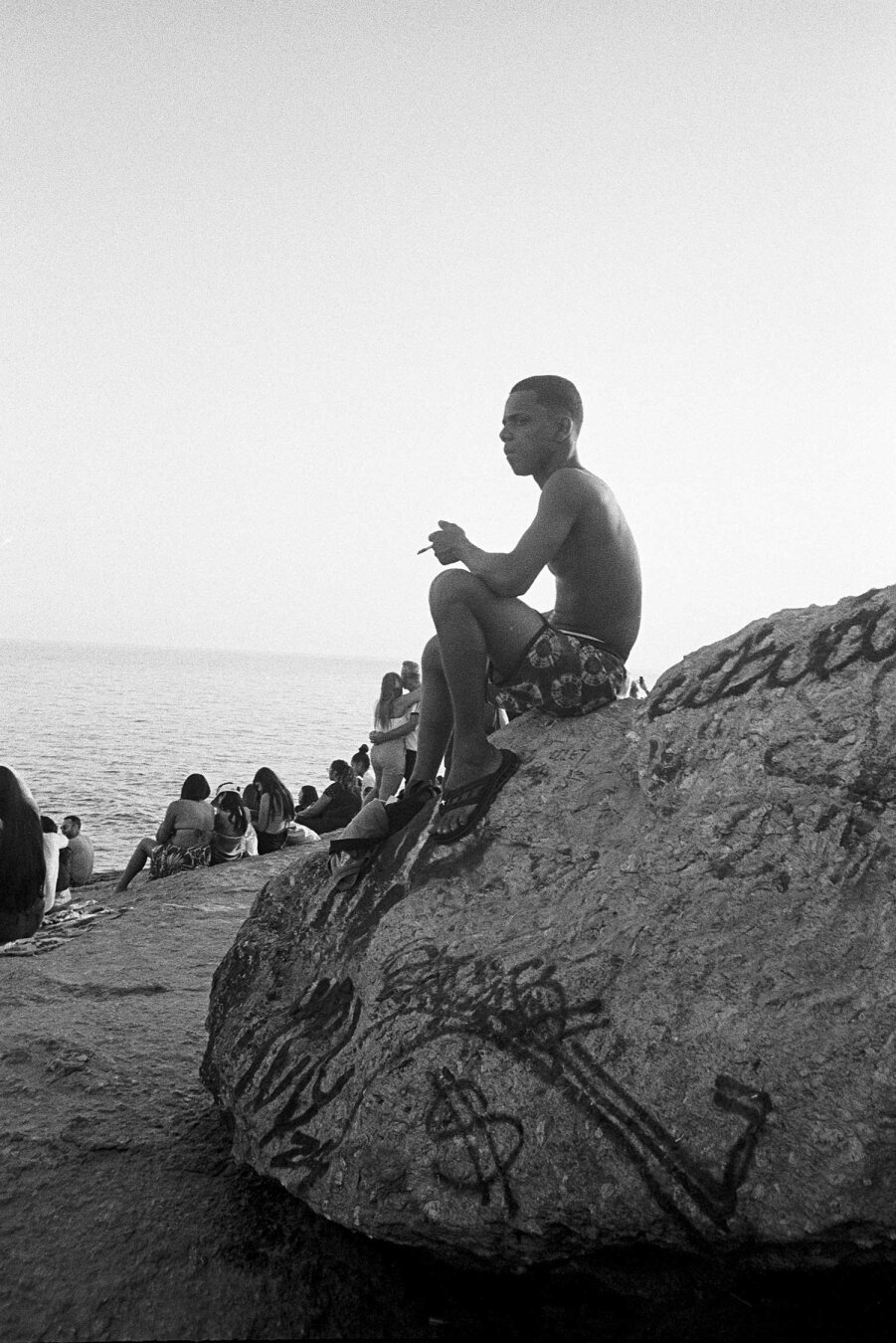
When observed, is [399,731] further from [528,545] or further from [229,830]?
[528,545]

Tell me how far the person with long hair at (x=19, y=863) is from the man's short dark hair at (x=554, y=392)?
5.23 m

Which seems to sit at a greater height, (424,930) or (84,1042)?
(424,930)

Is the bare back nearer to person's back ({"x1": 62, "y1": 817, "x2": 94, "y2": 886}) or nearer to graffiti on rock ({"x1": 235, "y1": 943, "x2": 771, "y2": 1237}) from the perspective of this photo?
graffiti on rock ({"x1": 235, "y1": 943, "x2": 771, "y2": 1237})

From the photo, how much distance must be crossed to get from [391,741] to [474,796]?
600cm

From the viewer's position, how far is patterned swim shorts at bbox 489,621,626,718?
342 centimetres

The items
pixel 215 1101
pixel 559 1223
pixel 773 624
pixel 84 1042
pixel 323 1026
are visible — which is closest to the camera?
pixel 559 1223

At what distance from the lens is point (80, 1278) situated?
2.71m

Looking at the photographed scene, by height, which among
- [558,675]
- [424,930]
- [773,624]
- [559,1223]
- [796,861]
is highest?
[773,624]

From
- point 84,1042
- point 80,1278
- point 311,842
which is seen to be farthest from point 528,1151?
point 311,842

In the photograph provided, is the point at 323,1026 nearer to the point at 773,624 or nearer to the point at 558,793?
the point at 558,793

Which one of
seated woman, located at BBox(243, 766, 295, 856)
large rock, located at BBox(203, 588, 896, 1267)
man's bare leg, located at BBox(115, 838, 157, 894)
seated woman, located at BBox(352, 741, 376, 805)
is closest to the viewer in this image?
large rock, located at BBox(203, 588, 896, 1267)

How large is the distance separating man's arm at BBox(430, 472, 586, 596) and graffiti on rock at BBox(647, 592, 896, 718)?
0.65 m

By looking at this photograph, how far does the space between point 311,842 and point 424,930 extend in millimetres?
7903

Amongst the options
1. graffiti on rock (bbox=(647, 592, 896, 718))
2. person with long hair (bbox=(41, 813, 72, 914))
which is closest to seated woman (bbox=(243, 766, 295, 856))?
person with long hair (bbox=(41, 813, 72, 914))
